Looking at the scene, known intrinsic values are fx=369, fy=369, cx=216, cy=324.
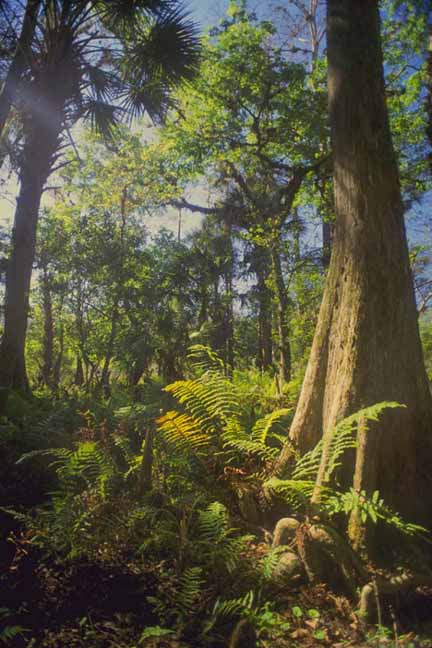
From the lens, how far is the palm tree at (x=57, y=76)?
714 centimetres

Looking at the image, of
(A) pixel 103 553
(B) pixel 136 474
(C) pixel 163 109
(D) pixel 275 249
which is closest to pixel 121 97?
(C) pixel 163 109

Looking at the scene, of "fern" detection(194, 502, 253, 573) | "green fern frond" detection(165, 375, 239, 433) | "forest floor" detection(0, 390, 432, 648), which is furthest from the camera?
"green fern frond" detection(165, 375, 239, 433)

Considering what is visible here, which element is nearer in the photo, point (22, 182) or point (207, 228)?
point (22, 182)

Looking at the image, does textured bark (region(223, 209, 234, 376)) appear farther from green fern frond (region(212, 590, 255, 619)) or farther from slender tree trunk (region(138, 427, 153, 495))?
green fern frond (region(212, 590, 255, 619))

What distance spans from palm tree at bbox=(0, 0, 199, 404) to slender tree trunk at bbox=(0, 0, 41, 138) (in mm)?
197

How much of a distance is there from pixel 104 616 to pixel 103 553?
19.9 inches

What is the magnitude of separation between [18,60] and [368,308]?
7.31 m

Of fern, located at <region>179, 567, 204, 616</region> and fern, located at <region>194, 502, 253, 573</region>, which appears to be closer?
fern, located at <region>179, 567, 204, 616</region>

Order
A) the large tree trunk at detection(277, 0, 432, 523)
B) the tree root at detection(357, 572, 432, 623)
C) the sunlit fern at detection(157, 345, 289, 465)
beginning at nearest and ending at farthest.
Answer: the tree root at detection(357, 572, 432, 623) < the large tree trunk at detection(277, 0, 432, 523) < the sunlit fern at detection(157, 345, 289, 465)

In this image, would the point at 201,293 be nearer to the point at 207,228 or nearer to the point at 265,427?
the point at 207,228

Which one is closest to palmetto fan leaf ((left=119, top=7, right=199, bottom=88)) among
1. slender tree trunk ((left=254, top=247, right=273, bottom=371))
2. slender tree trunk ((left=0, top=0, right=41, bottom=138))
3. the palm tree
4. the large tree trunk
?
the palm tree

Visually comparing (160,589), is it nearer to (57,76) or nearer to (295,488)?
(295,488)

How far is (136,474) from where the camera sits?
3332 mm

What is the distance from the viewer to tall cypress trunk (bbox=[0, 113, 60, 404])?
6.99 metres
